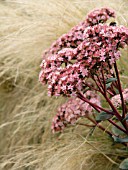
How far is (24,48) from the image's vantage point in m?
1.78

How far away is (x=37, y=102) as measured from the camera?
170 cm

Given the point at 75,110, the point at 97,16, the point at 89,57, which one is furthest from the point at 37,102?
the point at 89,57

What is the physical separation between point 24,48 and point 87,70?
34.4 inches

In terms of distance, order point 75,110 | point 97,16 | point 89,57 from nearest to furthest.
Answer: point 89,57 < point 97,16 < point 75,110

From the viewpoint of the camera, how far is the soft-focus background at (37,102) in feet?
4.87

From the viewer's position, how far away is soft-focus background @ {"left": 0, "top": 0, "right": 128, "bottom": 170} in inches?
58.5

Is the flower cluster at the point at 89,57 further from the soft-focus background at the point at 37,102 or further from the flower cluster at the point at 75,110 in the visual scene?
the soft-focus background at the point at 37,102

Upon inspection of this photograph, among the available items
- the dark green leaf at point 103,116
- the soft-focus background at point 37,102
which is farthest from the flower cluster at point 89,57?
the soft-focus background at point 37,102

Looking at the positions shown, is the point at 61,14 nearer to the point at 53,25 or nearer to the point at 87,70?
the point at 53,25

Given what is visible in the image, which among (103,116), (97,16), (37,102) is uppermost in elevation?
(97,16)

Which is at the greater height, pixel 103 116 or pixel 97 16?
pixel 97 16

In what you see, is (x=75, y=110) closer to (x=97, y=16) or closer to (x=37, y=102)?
(x=97, y=16)

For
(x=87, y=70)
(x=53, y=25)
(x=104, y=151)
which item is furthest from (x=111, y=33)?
(x=53, y=25)

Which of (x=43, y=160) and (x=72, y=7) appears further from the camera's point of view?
(x=72, y=7)
